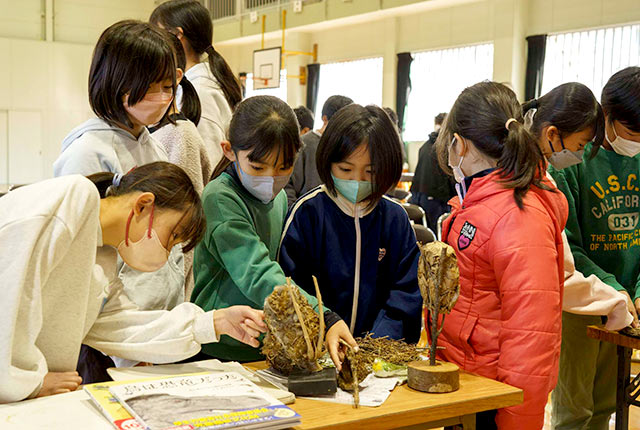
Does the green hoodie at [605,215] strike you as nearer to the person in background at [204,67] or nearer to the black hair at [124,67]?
the person in background at [204,67]

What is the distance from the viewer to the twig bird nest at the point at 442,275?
1561 mm

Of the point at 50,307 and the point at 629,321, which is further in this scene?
the point at 629,321

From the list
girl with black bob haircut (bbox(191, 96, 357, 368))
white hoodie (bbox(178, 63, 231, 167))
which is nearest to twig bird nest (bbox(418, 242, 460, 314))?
girl with black bob haircut (bbox(191, 96, 357, 368))

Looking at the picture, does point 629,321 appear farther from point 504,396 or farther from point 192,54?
point 192,54

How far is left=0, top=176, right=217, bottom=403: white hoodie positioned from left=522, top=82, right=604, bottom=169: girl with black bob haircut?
1421mm

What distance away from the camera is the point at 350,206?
1.91 m

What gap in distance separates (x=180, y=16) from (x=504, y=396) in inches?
72.5

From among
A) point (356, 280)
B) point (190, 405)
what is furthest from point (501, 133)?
point (190, 405)

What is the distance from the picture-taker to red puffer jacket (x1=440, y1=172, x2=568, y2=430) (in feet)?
5.41

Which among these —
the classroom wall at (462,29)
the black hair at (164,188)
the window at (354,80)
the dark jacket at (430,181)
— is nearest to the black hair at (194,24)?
the black hair at (164,188)

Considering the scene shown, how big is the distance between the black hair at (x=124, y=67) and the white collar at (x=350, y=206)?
59 centimetres

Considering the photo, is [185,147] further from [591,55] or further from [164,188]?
[591,55]

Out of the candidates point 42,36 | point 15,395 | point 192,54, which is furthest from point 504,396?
point 42,36

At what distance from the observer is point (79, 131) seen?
191 cm
